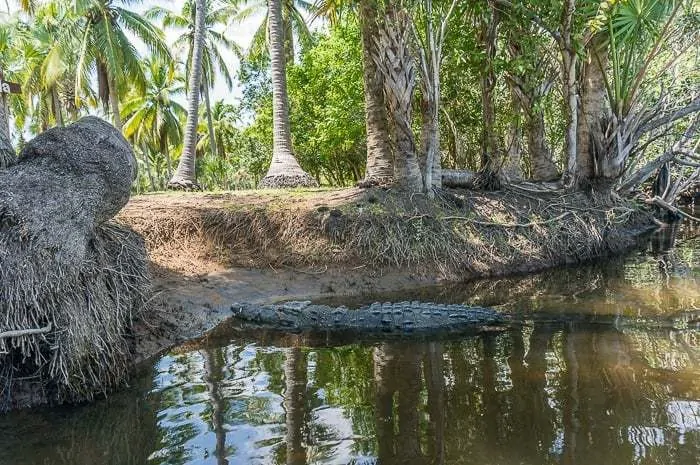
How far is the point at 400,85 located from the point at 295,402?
6251 millimetres

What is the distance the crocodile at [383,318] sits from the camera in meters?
5.08

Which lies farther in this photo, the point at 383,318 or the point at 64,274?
the point at 383,318

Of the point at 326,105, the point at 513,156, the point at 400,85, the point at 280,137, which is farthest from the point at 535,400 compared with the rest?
the point at 326,105

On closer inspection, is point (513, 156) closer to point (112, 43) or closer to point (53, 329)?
point (53, 329)

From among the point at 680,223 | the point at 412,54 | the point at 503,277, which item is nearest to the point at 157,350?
the point at 503,277

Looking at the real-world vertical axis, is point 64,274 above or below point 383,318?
above

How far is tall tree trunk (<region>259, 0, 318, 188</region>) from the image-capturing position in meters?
10.8

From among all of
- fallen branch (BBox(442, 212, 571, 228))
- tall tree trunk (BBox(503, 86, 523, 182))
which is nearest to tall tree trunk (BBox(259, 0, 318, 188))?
fallen branch (BBox(442, 212, 571, 228))

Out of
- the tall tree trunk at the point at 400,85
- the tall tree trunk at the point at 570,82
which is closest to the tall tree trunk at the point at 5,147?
the tall tree trunk at the point at 400,85

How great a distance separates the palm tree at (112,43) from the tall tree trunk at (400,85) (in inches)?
525

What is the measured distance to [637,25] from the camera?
8.49 meters

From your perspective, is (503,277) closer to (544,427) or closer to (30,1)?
(544,427)

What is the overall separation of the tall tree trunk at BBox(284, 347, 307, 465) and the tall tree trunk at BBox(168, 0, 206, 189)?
8605mm

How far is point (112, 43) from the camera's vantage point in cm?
1800
